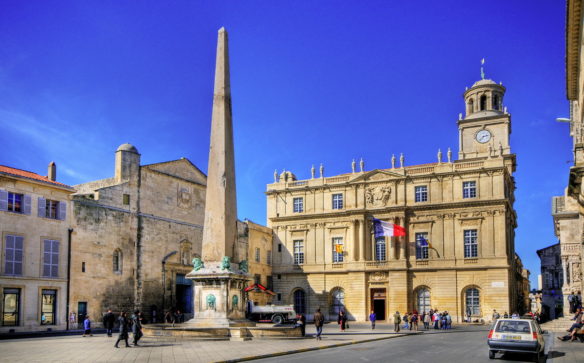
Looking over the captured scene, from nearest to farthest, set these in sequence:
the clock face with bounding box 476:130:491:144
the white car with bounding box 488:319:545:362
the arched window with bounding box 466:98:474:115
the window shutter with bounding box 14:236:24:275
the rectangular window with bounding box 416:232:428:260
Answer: the white car with bounding box 488:319:545:362, the window shutter with bounding box 14:236:24:275, the rectangular window with bounding box 416:232:428:260, the clock face with bounding box 476:130:491:144, the arched window with bounding box 466:98:474:115

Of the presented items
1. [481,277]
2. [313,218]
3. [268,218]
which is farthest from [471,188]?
[268,218]

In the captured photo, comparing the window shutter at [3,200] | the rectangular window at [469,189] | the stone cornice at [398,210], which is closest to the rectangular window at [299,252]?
the stone cornice at [398,210]

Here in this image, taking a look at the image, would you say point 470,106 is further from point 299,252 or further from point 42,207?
point 42,207

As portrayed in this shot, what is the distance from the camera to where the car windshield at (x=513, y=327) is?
15.8 m

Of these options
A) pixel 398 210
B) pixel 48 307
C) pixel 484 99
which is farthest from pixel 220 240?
pixel 484 99

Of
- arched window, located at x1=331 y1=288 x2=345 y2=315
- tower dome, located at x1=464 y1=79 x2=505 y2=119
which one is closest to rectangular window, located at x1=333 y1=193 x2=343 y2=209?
arched window, located at x1=331 y1=288 x2=345 y2=315

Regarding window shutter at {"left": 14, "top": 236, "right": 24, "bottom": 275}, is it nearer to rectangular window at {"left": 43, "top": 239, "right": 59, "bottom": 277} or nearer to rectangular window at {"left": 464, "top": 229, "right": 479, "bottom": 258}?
rectangular window at {"left": 43, "top": 239, "right": 59, "bottom": 277}

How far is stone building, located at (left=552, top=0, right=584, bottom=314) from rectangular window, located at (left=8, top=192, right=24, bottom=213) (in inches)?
948

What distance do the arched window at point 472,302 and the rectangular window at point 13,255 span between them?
1177 inches

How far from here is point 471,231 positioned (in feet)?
142

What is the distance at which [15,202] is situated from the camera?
28.1 metres

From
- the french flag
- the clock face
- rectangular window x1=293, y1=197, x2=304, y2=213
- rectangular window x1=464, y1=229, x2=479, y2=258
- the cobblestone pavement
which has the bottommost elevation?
the cobblestone pavement

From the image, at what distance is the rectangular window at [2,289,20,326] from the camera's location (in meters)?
26.9

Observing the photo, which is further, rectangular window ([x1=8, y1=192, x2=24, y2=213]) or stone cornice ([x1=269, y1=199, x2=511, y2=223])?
stone cornice ([x1=269, y1=199, x2=511, y2=223])
